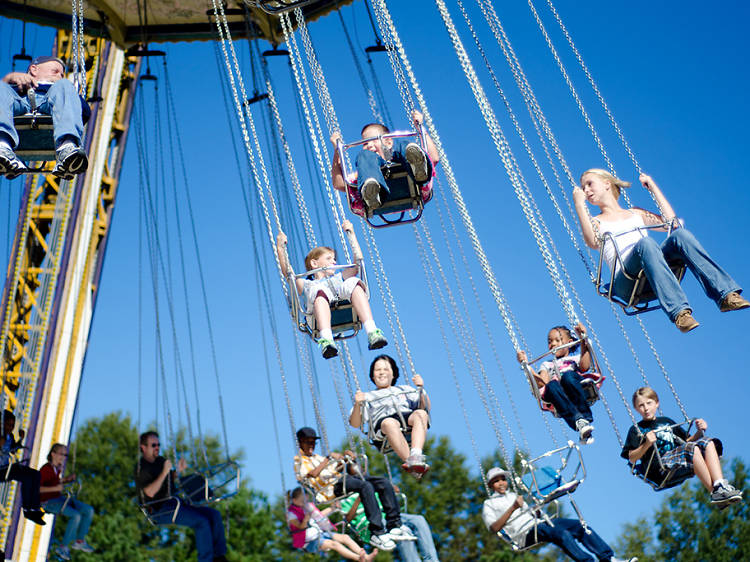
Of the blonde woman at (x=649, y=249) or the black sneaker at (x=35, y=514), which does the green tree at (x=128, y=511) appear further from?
the blonde woman at (x=649, y=249)

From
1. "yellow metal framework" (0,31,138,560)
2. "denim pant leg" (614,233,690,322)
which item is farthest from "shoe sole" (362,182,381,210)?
"yellow metal framework" (0,31,138,560)

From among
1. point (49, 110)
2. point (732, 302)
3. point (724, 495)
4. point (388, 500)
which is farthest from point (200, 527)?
point (732, 302)

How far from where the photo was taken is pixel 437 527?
28922mm

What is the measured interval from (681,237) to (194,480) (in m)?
4.79

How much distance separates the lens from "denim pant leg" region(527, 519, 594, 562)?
1019 centimetres

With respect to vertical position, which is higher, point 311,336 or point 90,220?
point 90,220

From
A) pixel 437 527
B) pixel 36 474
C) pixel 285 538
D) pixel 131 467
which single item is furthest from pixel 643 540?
pixel 36 474

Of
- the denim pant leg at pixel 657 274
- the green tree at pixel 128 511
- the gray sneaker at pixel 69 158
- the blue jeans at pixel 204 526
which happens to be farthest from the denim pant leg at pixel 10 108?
the green tree at pixel 128 511

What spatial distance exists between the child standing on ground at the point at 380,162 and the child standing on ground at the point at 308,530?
2.95m

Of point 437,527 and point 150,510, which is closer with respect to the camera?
point 150,510

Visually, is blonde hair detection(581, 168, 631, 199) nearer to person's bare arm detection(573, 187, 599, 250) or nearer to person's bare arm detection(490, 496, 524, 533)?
person's bare arm detection(573, 187, 599, 250)

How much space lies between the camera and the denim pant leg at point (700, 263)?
827 centimetres

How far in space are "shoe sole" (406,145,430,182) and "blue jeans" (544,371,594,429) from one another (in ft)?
6.60

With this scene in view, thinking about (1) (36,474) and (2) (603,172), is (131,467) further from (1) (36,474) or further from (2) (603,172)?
(2) (603,172)
